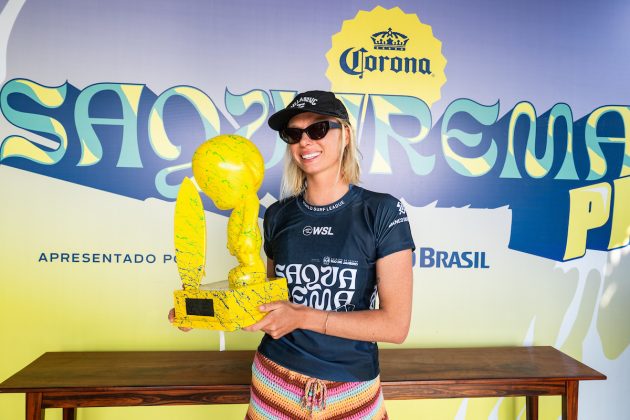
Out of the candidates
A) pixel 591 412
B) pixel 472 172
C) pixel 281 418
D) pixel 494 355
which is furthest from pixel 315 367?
pixel 591 412

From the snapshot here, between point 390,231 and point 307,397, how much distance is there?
516 mm

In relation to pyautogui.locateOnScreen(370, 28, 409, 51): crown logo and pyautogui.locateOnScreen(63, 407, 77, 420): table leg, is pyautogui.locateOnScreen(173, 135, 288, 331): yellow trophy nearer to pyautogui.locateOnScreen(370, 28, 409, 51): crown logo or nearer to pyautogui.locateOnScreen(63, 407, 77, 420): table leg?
pyautogui.locateOnScreen(63, 407, 77, 420): table leg

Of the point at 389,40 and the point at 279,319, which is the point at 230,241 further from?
the point at 389,40

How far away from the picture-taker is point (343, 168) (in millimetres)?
1503

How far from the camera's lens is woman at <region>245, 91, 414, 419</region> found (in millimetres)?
1326

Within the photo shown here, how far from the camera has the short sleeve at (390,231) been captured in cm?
136

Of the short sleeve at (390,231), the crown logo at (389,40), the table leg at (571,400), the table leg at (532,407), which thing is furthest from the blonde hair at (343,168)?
the table leg at (532,407)

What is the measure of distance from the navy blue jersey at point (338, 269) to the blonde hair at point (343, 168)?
92 mm

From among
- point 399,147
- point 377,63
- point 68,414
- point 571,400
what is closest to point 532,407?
point 571,400

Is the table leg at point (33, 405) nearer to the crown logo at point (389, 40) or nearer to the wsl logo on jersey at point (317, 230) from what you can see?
the wsl logo on jersey at point (317, 230)

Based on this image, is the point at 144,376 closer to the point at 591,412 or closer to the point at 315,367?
the point at 315,367

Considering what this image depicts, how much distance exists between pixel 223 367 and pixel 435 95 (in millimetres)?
1816

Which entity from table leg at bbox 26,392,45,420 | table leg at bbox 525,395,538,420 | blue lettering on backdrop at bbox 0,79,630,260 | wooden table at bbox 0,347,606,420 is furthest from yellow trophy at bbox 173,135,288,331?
table leg at bbox 525,395,538,420

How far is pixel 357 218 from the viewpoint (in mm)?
1402
